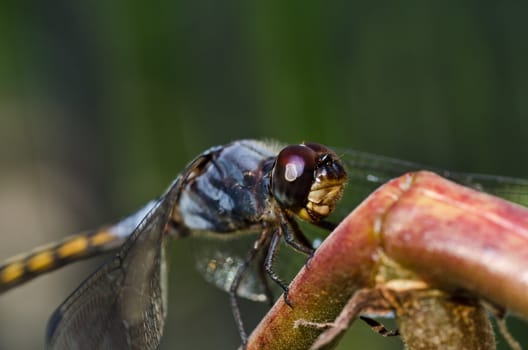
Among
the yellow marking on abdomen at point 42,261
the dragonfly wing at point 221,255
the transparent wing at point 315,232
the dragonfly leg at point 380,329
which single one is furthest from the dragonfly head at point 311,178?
the yellow marking on abdomen at point 42,261

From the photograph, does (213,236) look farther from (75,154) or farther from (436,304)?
(75,154)

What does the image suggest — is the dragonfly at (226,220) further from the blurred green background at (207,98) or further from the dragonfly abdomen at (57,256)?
the blurred green background at (207,98)

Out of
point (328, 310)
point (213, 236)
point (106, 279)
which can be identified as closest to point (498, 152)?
point (213, 236)

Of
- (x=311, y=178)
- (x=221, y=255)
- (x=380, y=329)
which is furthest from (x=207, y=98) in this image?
(x=380, y=329)

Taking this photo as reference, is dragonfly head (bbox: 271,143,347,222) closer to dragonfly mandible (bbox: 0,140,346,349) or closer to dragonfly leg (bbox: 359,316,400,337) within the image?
dragonfly mandible (bbox: 0,140,346,349)

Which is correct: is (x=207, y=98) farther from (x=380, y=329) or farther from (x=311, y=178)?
(x=380, y=329)

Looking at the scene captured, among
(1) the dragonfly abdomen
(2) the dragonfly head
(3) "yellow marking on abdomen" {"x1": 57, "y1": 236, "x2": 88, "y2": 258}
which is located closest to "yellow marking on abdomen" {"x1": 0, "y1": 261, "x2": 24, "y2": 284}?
(1) the dragonfly abdomen
